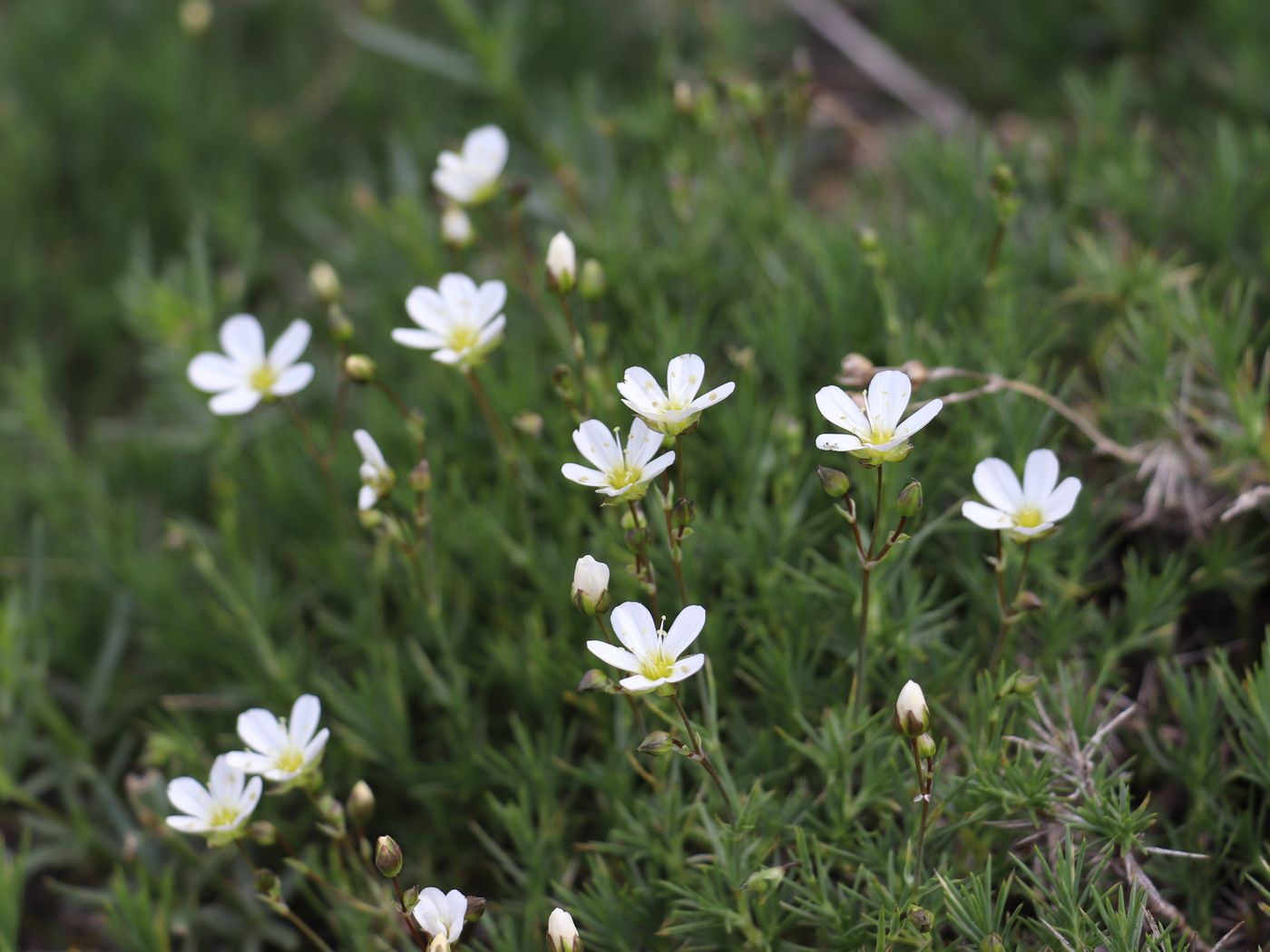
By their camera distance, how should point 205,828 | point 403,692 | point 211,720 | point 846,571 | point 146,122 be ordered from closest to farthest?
1. point 205,828
2. point 846,571
3. point 403,692
4. point 211,720
5. point 146,122

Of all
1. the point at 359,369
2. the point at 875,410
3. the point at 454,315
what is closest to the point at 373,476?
the point at 359,369

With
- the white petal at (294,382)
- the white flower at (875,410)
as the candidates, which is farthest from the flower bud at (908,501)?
the white petal at (294,382)

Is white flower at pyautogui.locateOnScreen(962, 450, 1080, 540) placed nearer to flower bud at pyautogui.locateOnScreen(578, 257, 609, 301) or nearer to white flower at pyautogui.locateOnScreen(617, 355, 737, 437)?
white flower at pyautogui.locateOnScreen(617, 355, 737, 437)

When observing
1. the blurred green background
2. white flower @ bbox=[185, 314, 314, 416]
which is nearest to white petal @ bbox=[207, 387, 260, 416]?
white flower @ bbox=[185, 314, 314, 416]

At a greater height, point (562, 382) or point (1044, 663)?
point (562, 382)

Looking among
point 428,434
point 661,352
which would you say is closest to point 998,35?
point 661,352

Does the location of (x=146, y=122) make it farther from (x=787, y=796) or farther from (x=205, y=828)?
(x=787, y=796)
